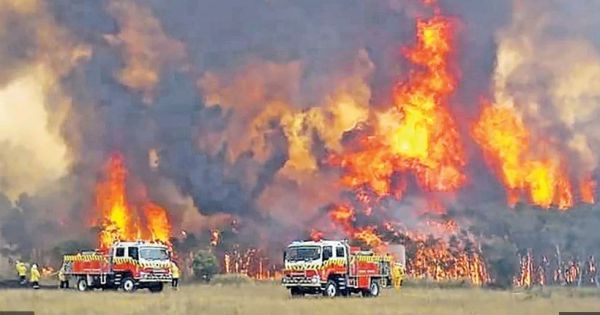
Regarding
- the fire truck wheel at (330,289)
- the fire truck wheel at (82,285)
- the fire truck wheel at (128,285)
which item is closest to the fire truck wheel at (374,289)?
the fire truck wheel at (330,289)

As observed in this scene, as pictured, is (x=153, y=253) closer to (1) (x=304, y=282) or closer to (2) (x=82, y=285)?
(2) (x=82, y=285)

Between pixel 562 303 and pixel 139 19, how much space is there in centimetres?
5521

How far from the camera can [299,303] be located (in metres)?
44.1

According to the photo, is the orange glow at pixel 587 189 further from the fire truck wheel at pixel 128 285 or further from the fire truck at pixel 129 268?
the fire truck wheel at pixel 128 285

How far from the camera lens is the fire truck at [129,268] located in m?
Answer: 56.7

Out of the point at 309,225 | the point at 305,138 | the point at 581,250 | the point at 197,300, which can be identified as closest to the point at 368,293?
the point at 197,300

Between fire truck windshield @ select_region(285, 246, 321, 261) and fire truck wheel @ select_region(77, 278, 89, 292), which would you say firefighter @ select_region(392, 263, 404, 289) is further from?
fire truck wheel @ select_region(77, 278, 89, 292)

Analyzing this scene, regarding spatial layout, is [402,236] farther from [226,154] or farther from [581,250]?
[226,154]

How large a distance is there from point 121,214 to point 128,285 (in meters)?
30.5

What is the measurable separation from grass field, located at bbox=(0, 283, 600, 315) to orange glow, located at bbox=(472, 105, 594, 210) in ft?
91.6

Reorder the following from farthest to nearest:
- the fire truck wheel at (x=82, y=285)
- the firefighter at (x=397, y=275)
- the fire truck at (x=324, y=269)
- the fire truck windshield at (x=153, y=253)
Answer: the firefighter at (x=397, y=275) → the fire truck wheel at (x=82, y=285) → the fire truck windshield at (x=153, y=253) → the fire truck at (x=324, y=269)

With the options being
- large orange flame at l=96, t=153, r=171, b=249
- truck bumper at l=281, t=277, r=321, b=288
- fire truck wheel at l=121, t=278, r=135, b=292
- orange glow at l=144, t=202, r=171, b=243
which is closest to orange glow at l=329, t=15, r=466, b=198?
orange glow at l=144, t=202, r=171, b=243

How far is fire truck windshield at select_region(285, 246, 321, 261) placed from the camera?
50.5m

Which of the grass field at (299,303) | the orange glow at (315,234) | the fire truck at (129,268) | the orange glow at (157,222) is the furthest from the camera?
the orange glow at (157,222)
